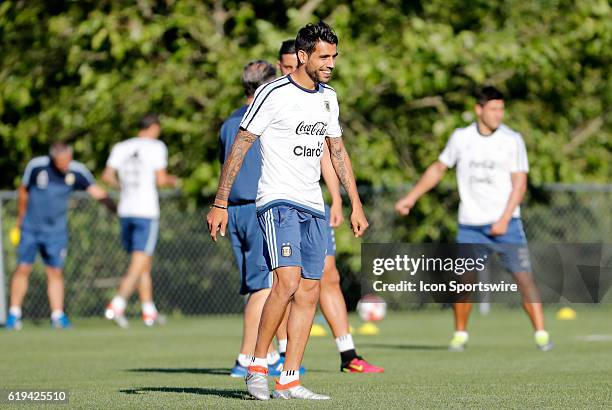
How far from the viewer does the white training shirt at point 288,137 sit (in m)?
7.34

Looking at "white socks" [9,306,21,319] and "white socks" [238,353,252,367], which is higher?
"white socks" [238,353,252,367]

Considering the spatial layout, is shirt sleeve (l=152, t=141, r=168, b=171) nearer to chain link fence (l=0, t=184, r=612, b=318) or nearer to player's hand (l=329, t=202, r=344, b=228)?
chain link fence (l=0, t=184, r=612, b=318)

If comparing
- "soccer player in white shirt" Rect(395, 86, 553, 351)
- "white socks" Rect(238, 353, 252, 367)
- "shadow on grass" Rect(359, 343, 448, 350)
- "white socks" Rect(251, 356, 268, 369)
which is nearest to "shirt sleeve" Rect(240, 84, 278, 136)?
"white socks" Rect(251, 356, 268, 369)

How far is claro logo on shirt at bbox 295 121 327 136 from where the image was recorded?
24.2 feet

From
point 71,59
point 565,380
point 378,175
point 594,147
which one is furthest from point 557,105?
point 565,380

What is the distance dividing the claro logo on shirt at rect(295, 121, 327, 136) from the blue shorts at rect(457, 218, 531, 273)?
186 inches

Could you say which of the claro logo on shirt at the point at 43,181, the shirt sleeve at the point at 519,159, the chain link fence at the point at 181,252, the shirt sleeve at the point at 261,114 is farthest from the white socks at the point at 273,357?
the chain link fence at the point at 181,252

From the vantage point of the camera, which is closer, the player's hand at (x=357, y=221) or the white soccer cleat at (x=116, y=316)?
the player's hand at (x=357, y=221)

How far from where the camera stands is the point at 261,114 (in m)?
7.32

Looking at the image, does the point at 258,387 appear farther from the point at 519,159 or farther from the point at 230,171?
the point at 519,159

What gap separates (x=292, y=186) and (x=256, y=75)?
6.47ft

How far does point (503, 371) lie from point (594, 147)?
41.4 feet

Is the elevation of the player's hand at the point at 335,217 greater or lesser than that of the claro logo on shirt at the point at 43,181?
lesser

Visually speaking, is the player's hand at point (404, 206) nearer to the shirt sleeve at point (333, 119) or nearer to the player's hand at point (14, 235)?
the shirt sleeve at point (333, 119)
